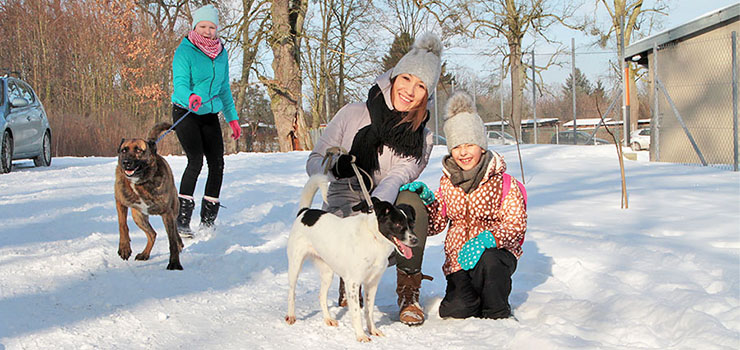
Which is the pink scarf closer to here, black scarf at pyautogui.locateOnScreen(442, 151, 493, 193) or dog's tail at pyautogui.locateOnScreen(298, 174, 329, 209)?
dog's tail at pyautogui.locateOnScreen(298, 174, 329, 209)

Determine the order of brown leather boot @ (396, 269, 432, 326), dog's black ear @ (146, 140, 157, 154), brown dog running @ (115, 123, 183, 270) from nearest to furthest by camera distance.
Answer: brown leather boot @ (396, 269, 432, 326) < brown dog running @ (115, 123, 183, 270) < dog's black ear @ (146, 140, 157, 154)

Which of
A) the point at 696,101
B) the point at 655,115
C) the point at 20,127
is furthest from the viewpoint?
the point at 696,101

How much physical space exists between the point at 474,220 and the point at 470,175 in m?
0.30

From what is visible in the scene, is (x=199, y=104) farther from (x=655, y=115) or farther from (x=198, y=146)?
(x=655, y=115)

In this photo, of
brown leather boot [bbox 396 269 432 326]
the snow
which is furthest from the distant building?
brown leather boot [bbox 396 269 432 326]

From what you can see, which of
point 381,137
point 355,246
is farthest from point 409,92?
point 355,246

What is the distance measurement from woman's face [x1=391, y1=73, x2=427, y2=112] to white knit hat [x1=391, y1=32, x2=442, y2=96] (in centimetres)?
3

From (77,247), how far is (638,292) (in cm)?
418

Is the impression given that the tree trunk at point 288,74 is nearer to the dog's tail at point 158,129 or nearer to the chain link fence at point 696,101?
the chain link fence at point 696,101

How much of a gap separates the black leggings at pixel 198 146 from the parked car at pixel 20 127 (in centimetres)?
637

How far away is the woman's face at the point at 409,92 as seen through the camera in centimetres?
370

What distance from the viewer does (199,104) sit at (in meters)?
5.21

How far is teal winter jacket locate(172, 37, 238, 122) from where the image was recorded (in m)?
5.36

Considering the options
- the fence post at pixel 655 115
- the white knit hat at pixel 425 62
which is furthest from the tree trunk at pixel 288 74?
the white knit hat at pixel 425 62
